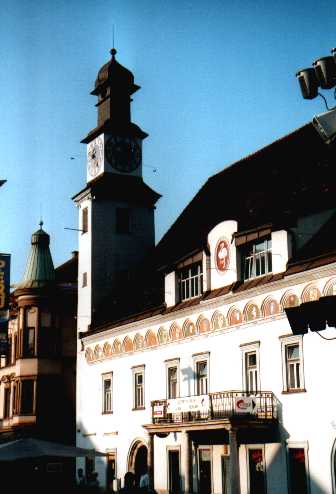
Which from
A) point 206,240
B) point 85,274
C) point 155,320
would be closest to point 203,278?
point 206,240

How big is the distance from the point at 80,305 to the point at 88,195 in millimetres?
5976

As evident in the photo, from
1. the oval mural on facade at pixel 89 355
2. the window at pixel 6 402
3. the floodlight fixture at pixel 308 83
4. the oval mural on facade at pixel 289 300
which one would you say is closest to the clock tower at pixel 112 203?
the oval mural on facade at pixel 89 355

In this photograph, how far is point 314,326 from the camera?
15.4 meters

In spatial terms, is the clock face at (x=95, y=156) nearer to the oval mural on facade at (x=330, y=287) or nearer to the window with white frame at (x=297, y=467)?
the oval mural on facade at (x=330, y=287)

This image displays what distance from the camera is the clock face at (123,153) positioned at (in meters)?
48.2

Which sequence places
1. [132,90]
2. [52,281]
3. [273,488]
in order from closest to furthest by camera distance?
[273,488] → [132,90] → [52,281]

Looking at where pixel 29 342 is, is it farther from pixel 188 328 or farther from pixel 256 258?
pixel 256 258

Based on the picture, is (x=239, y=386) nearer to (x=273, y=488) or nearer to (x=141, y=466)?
(x=273, y=488)

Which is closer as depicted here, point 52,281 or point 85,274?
point 85,274

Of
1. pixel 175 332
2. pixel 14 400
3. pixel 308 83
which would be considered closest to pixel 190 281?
pixel 175 332

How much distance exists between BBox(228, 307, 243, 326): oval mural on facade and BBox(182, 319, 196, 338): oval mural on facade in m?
2.69

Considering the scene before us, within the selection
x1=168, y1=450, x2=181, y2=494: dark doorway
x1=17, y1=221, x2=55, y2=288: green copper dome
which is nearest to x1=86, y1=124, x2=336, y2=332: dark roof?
x1=168, y1=450, x2=181, y2=494: dark doorway

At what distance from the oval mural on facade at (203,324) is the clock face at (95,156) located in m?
16.3

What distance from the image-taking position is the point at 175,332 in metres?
36.2
